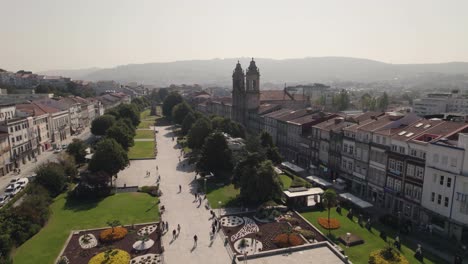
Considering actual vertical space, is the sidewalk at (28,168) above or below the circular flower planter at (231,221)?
below

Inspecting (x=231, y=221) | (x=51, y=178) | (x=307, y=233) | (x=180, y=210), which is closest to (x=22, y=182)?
(x=51, y=178)

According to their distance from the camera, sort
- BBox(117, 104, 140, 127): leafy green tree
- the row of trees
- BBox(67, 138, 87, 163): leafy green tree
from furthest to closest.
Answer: BBox(117, 104, 140, 127): leafy green tree < BBox(67, 138, 87, 163): leafy green tree < the row of trees

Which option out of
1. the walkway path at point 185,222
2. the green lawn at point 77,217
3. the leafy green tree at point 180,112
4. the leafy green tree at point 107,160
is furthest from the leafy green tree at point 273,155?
the leafy green tree at point 180,112

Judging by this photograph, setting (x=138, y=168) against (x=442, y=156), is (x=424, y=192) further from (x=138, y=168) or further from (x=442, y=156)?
(x=138, y=168)

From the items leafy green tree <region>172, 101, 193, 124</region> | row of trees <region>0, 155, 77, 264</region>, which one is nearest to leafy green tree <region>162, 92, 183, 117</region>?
leafy green tree <region>172, 101, 193, 124</region>

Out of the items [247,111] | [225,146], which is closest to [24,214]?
[225,146]

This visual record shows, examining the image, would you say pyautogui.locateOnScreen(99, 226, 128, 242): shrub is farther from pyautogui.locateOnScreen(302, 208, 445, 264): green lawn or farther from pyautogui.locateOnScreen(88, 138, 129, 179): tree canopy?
pyautogui.locateOnScreen(302, 208, 445, 264): green lawn

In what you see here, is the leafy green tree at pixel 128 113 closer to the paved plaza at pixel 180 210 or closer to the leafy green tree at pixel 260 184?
the paved plaza at pixel 180 210
